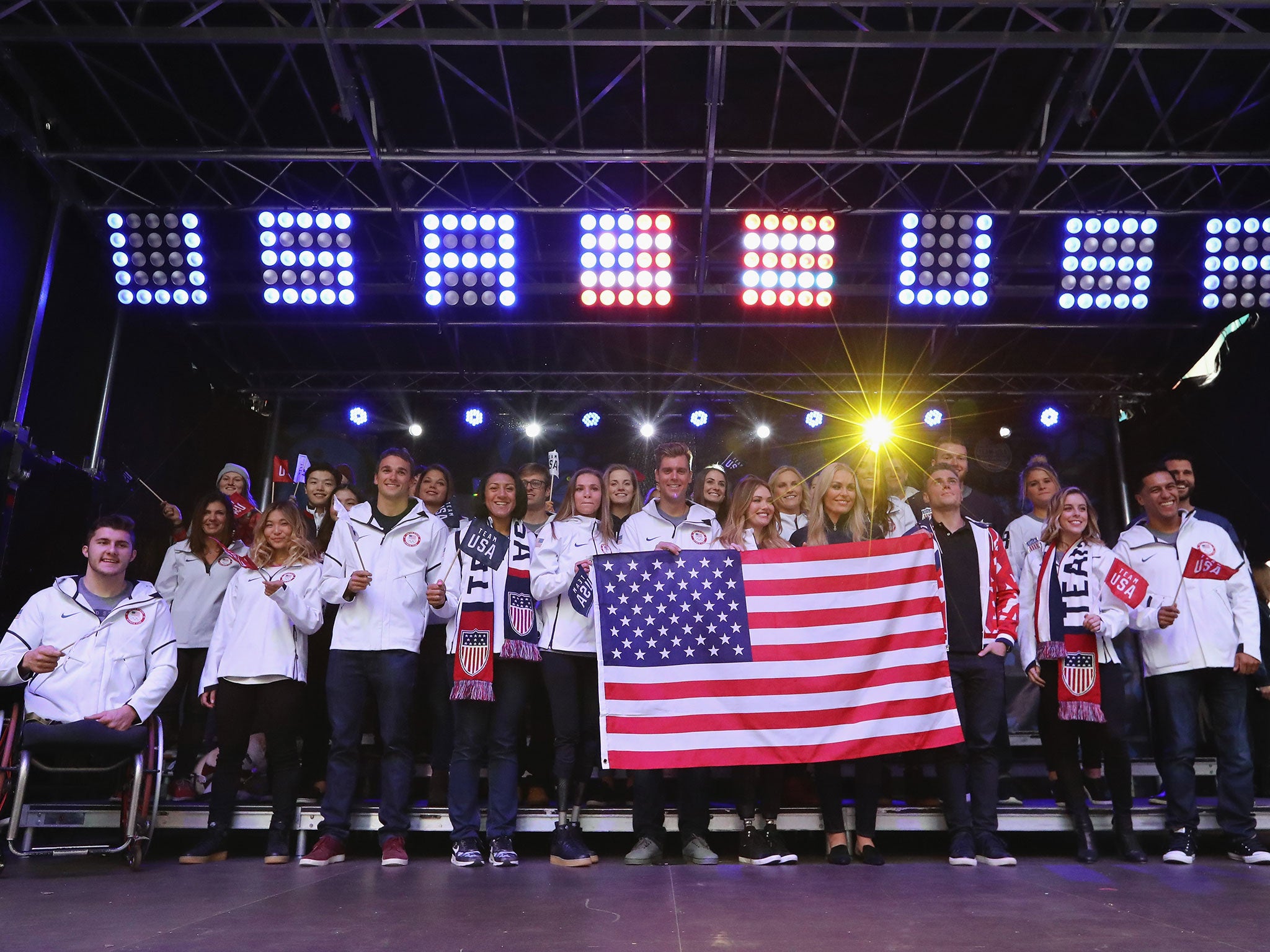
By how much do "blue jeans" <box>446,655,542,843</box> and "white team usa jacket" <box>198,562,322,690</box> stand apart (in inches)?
35.4

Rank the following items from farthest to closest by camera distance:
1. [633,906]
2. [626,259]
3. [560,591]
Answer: [626,259] → [560,591] → [633,906]

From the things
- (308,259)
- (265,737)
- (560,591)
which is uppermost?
(308,259)

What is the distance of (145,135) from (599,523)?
5921 millimetres

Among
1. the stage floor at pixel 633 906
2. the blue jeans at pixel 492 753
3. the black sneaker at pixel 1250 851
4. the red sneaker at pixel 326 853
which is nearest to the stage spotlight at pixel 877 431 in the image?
the black sneaker at pixel 1250 851

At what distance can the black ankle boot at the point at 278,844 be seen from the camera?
5004 millimetres

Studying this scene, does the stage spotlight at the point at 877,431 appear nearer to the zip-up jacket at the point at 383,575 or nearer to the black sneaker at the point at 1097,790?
the black sneaker at the point at 1097,790

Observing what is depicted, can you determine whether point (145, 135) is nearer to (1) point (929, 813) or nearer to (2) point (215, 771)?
(2) point (215, 771)

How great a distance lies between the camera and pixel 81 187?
8680 mm

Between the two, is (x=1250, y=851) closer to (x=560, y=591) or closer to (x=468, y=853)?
(x=560, y=591)

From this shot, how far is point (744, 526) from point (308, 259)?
5.32m

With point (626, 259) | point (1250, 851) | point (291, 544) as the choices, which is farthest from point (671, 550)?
point (626, 259)

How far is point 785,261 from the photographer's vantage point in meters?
9.01

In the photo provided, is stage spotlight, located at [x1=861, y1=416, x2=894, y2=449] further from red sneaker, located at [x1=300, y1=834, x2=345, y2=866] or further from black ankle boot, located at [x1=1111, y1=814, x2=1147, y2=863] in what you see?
red sneaker, located at [x1=300, y1=834, x2=345, y2=866]

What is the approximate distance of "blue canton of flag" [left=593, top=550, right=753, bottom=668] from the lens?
202 inches
